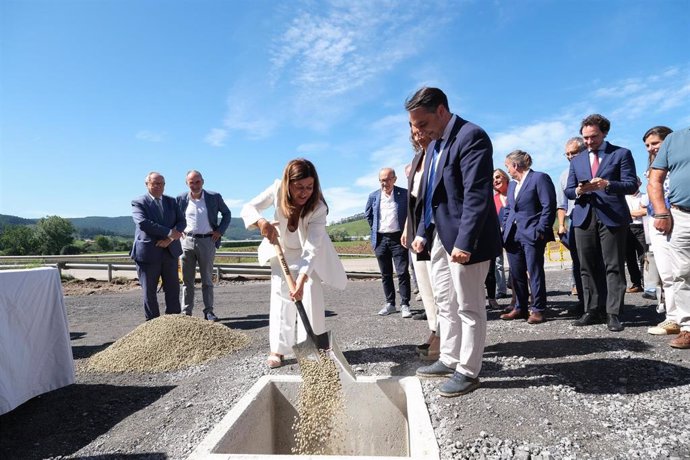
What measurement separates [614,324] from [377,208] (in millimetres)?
3183

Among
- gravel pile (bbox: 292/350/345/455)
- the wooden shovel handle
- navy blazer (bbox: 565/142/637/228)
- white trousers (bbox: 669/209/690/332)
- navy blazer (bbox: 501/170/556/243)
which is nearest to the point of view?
gravel pile (bbox: 292/350/345/455)

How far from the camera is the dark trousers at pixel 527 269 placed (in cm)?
482

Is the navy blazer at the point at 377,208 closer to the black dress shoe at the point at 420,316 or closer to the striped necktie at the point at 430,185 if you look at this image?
the black dress shoe at the point at 420,316

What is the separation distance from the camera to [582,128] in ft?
14.2

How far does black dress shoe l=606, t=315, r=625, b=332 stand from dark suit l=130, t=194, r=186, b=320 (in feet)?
17.0

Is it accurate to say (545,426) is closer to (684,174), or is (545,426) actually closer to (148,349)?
(684,174)

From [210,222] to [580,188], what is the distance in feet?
15.7

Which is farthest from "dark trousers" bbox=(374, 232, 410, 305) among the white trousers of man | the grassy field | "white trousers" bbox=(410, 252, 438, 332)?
the grassy field

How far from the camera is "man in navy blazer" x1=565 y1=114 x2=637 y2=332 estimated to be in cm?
412

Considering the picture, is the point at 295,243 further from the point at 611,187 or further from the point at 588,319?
the point at 588,319

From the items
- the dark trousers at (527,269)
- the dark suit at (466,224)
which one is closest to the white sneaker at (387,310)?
the dark trousers at (527,269)

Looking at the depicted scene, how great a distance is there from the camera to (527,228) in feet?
16.0

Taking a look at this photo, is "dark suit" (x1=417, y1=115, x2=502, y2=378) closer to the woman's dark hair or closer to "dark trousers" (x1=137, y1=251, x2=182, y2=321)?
the woman's dark hair

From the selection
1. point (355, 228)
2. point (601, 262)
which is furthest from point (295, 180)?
point (355, 228)
